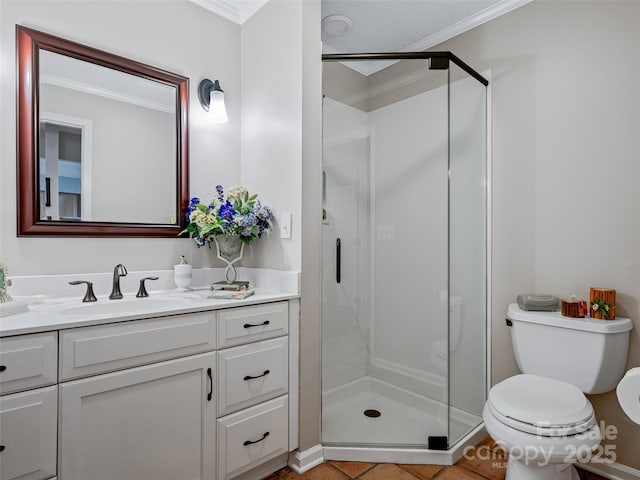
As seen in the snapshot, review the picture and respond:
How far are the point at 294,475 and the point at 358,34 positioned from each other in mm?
2700

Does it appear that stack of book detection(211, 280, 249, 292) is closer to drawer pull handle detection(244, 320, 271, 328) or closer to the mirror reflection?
drawer pull handle detection(244, 320, 271, 328)

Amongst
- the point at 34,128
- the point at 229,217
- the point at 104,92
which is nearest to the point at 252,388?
the point at 229,217

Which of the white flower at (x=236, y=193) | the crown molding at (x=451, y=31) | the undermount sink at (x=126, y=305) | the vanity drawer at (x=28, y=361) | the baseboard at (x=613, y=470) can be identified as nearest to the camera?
the vanity drawer at (x=28, y=361)

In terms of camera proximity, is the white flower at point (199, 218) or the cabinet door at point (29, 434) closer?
the cabinet door at point (29, 434)

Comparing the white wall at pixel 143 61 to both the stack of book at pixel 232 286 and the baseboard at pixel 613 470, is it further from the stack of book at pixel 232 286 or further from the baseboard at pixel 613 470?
the baseboard at pixel 613 470

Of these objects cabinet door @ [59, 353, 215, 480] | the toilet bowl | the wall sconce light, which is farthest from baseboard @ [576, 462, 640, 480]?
the wall sconce light

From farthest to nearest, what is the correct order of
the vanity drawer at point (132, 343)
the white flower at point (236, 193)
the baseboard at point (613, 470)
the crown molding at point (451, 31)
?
1. the crown molding at point (451, 31)
2. the white flower at point (236, 193)
3. the baseboard at point (613, 470)
4. the vanity drawer at point (132, 343)

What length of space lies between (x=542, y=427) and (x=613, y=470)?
0.85m

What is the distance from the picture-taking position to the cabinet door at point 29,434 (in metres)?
1.06

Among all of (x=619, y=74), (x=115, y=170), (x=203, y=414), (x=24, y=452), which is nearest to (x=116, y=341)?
(x=24, y=452)

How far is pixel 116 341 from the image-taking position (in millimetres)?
1258

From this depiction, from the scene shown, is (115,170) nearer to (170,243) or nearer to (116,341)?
(170,243)

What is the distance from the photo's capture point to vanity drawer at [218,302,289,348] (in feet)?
5.08

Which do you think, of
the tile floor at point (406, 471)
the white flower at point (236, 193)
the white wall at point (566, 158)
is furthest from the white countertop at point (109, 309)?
the white wall at point (566, 158)
